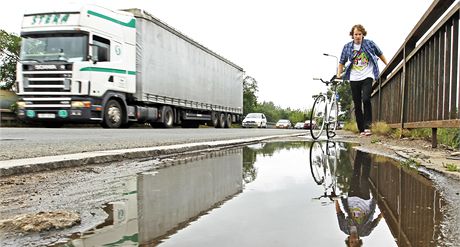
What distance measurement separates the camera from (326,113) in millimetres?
8250

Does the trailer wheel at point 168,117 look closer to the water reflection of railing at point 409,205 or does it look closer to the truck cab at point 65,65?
the truck cab at point 65,65

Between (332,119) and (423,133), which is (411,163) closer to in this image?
(423,133)

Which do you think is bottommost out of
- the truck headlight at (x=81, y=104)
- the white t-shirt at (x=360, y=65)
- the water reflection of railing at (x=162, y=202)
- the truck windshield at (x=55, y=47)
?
the water reflection of railing at (x=162, y=202)

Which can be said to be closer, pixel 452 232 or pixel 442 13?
pixel 452 232

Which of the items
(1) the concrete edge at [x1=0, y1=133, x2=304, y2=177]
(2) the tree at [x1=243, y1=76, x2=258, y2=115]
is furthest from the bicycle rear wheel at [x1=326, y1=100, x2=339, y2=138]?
(2) the tree at [x1=243, y1=76, x2=258, y2=115]

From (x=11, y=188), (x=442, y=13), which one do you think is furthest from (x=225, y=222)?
(x=442, y=13)

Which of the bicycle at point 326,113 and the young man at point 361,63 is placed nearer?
the young man at point 361,63

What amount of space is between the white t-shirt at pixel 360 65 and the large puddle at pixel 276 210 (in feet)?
14.7

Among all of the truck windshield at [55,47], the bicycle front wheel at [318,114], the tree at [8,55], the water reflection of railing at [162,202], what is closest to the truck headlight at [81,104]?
the truck windshield at [55,47]

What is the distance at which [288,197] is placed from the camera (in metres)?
2.25

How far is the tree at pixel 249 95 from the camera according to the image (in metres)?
74.3

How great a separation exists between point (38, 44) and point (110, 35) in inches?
93.0

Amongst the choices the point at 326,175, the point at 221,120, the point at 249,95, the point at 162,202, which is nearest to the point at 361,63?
the point at 326,175

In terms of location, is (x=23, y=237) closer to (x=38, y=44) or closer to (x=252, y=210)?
(x=252, y=210)
